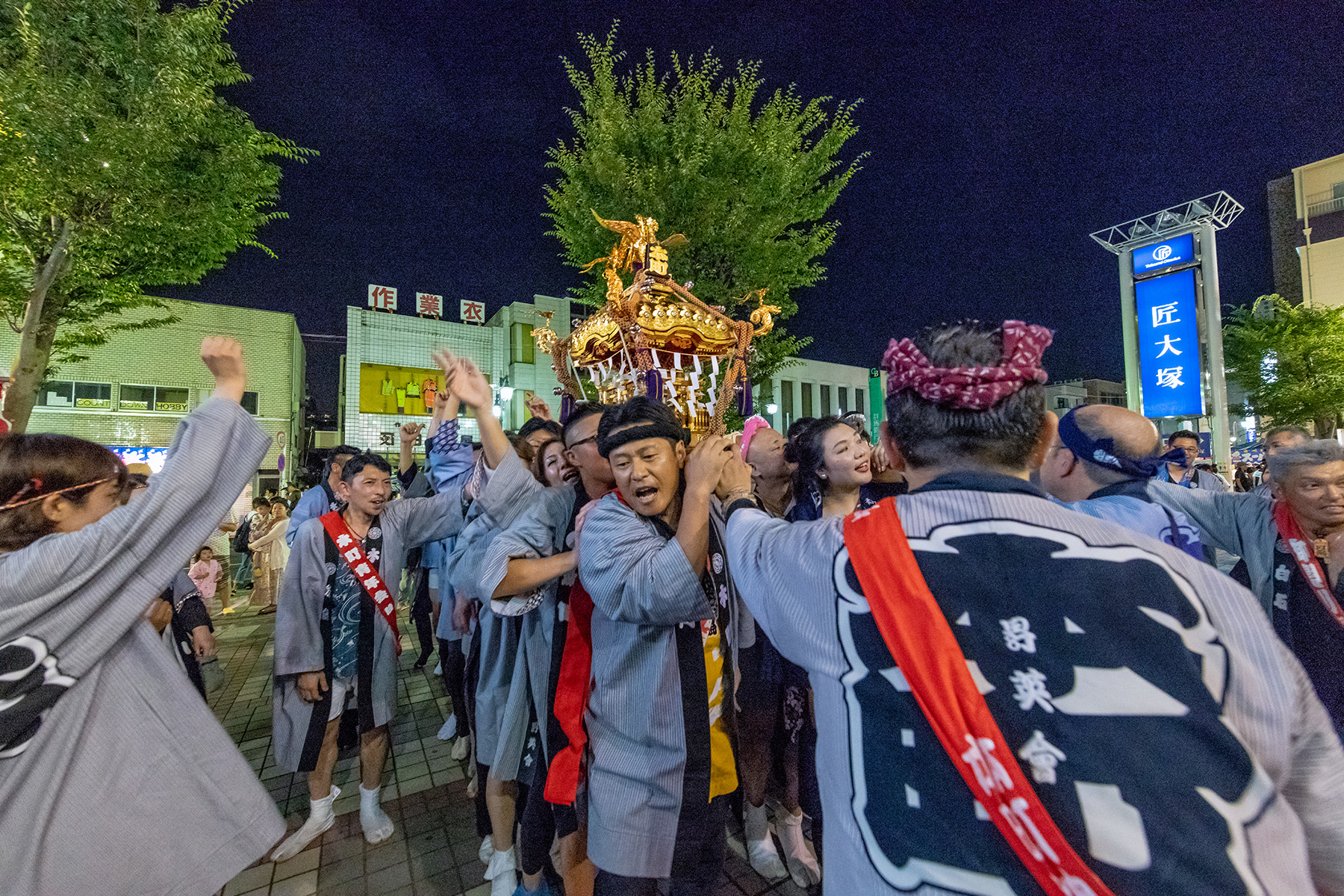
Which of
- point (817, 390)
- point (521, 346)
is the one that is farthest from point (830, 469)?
point (817, 390)

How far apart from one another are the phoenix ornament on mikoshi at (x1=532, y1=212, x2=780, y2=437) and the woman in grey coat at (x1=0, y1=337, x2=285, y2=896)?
485 centimetres

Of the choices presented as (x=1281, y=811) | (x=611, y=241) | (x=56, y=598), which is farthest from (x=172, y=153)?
(x=1281, y=811)

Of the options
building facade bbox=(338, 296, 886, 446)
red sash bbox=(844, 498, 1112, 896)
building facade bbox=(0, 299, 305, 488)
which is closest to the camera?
red sash bbox=(844, 498, 1112, 896)

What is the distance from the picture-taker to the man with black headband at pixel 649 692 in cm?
182

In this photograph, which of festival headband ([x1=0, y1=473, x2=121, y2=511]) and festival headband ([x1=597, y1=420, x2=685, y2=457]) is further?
festival headband ([x1=597, y1=420, x2=685, y2=457])

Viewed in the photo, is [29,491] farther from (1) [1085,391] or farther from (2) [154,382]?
(1) [1085,391]

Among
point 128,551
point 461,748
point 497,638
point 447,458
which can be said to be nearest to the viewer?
point 128,551

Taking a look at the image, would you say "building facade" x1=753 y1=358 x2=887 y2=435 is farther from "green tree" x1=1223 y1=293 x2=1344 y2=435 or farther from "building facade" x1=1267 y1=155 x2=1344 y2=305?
"building facade" x1=1267 y1=155 x2=1344 y2=305

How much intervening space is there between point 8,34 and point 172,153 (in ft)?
5.77

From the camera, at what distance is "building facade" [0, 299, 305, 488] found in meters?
17.3

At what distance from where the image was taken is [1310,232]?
24047 millimetres

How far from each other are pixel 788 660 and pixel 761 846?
79.7 inches

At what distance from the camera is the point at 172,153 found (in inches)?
275

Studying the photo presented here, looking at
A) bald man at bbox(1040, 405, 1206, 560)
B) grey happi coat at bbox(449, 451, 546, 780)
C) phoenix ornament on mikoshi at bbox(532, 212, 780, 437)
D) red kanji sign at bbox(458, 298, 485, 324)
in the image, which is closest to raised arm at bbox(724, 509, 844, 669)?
grey happi coat at bbox(449, 451, 546, 780)
